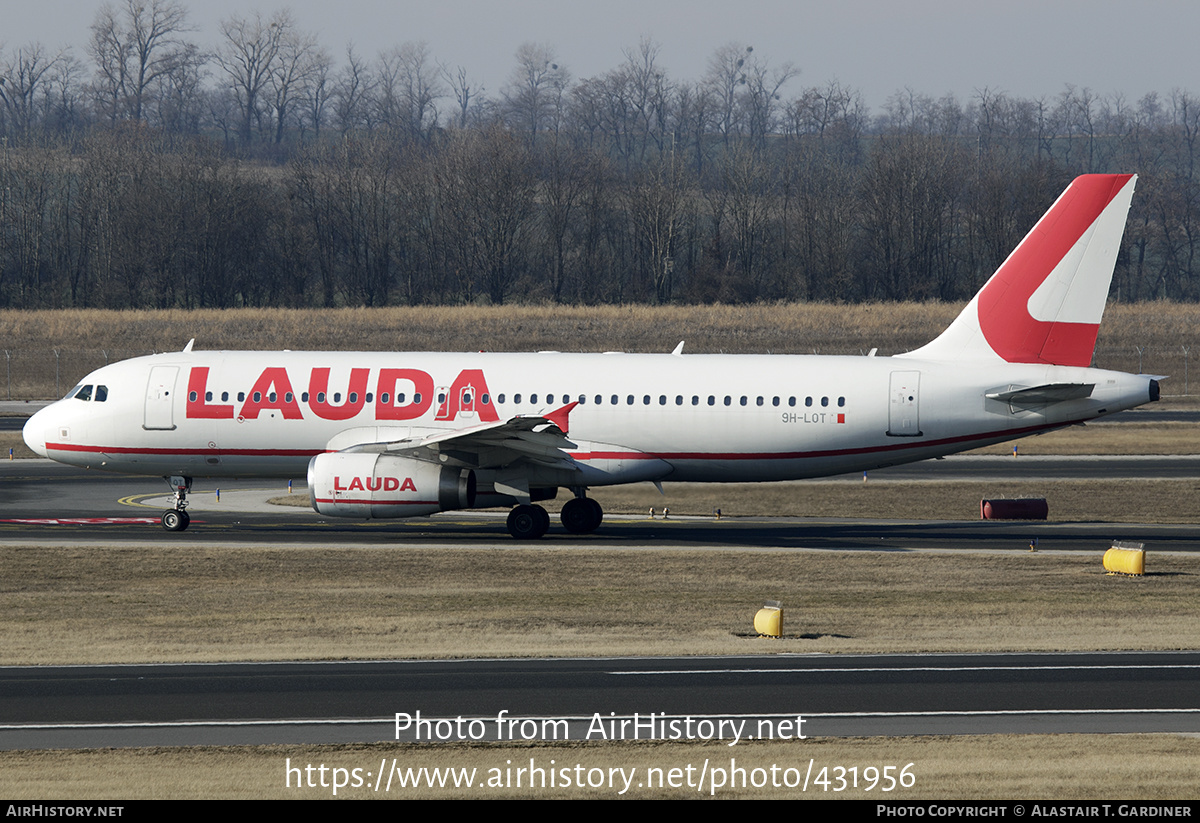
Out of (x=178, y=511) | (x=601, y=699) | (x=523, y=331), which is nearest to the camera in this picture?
(x=601, y=699)

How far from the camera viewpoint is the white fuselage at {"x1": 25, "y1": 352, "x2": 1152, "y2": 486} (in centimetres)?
3412

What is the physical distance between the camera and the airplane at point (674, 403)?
3381 cm

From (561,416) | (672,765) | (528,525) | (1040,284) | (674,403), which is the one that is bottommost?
(672,765)

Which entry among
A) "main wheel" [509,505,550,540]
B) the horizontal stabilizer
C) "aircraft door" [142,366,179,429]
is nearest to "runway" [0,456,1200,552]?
"main wheel" [509,505,550,540]

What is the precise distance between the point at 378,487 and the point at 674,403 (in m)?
8.00

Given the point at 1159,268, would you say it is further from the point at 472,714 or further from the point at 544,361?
the point at 472,714

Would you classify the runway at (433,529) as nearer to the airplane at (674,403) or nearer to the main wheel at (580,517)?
the main wheel at (580,517)

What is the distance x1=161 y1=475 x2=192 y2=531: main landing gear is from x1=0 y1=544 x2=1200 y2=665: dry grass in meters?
3.37

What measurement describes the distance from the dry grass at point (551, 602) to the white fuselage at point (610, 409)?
11.2 feet

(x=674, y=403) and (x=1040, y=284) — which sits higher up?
(x=1040, y=284)

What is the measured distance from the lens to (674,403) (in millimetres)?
34375

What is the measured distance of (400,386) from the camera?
114 feet

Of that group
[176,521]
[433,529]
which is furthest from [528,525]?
[176,521]

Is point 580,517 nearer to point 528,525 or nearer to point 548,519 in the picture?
point 548,519
